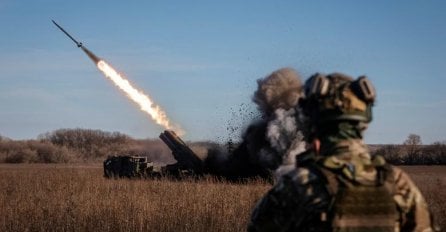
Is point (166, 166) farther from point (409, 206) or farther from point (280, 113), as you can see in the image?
point (409, 206)

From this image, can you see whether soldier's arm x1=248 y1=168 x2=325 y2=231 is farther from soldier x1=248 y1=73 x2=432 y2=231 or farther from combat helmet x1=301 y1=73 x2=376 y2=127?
combat helmet x1=301 y1=73 x2=376 y2=127

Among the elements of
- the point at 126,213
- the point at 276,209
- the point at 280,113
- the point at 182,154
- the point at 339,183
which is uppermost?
the point at 280,113

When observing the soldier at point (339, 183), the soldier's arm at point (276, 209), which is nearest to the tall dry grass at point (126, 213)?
the soldier's arm at point (276, 209)

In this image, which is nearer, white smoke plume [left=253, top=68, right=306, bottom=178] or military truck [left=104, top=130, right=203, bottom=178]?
white smoke plume [left=253, top=68, right=306, bottom=178]

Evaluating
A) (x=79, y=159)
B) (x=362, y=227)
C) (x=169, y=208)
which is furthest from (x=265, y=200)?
(x=79, y=159)

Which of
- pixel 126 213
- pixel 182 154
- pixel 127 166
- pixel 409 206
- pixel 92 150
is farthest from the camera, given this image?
pixel 92 150

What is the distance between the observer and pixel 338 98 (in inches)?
139

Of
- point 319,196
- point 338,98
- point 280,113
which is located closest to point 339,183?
point 319,196

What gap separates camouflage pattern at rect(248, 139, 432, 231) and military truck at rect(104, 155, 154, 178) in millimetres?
28180

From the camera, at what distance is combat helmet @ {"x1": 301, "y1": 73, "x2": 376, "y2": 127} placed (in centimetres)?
354

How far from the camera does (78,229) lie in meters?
11.5

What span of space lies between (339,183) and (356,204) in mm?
132

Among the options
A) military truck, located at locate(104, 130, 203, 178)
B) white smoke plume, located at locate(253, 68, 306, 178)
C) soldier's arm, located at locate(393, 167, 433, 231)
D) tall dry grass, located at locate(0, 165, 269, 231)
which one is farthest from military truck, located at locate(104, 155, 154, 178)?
soldier's arm, located at locate(393, 167, 433, 231)

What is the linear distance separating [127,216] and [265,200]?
354 inches
